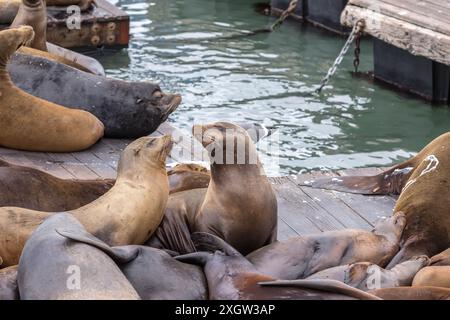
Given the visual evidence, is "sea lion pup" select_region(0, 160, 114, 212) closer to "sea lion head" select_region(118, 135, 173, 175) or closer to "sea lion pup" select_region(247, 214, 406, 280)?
"sea lion head" select_region(118, 135, 173, 175)

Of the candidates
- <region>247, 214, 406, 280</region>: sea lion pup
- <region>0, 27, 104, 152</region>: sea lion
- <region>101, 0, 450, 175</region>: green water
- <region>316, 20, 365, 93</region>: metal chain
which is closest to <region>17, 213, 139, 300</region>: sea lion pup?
<region>247, 214, 406, 280</region>: sea lion pup

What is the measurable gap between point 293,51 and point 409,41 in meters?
2.57

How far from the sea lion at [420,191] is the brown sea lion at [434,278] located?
35cm

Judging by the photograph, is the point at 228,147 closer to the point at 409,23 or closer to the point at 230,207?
the point at 230,207

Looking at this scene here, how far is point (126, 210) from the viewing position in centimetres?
483

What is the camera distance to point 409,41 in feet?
30.1

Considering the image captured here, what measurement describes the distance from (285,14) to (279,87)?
1946mm

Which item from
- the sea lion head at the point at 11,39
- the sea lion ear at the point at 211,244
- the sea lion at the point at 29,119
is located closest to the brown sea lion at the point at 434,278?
the sea lion ear at the point at 211,244

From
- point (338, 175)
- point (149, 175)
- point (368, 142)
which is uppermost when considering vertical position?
point (149, 175)

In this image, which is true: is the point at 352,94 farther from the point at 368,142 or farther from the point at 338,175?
the point at 338,175

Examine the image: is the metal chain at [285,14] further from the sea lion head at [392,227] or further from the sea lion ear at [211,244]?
the sea lion ear at [211,244]

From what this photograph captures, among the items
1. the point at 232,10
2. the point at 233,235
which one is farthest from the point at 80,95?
the point at 232,10

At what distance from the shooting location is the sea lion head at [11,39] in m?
6.53

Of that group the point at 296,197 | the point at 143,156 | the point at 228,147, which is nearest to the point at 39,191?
the point at 143,156
